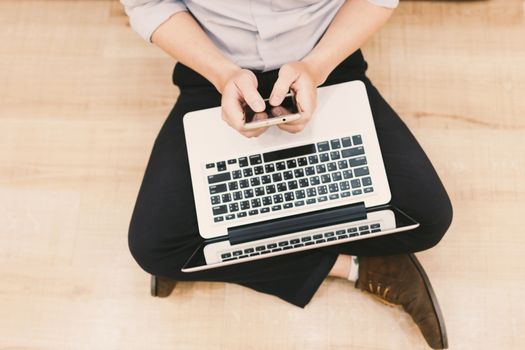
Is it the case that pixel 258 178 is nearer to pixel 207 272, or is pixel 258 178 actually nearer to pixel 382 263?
pixel 207 272

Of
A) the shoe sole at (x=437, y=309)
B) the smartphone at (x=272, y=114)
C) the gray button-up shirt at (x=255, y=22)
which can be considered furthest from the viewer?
the shoe sole at (x=437, y=309)

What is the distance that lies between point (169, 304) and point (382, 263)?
506 mm

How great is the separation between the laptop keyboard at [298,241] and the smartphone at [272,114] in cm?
23

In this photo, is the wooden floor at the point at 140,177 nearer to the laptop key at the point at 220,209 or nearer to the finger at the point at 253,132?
the laptop key at the point at 220,209

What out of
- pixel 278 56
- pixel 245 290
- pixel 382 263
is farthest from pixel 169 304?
pixel 278 56

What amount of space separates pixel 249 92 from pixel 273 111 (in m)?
0.05

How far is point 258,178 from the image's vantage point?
36.0 inches

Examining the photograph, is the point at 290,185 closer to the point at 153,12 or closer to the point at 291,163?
the point at 291,163

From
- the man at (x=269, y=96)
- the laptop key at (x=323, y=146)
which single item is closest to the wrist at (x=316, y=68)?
the man at (x=269, y=96)

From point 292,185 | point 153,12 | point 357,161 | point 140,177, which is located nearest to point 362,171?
point 357,161

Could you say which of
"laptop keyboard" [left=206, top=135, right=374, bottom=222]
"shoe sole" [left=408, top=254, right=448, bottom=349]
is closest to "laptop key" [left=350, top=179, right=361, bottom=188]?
"laptop keyboard" [left=206, top=135, right=374, bottom=222]

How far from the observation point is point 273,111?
83cm

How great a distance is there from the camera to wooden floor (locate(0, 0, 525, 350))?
3.74 feet

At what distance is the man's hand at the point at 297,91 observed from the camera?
2.66 feet
